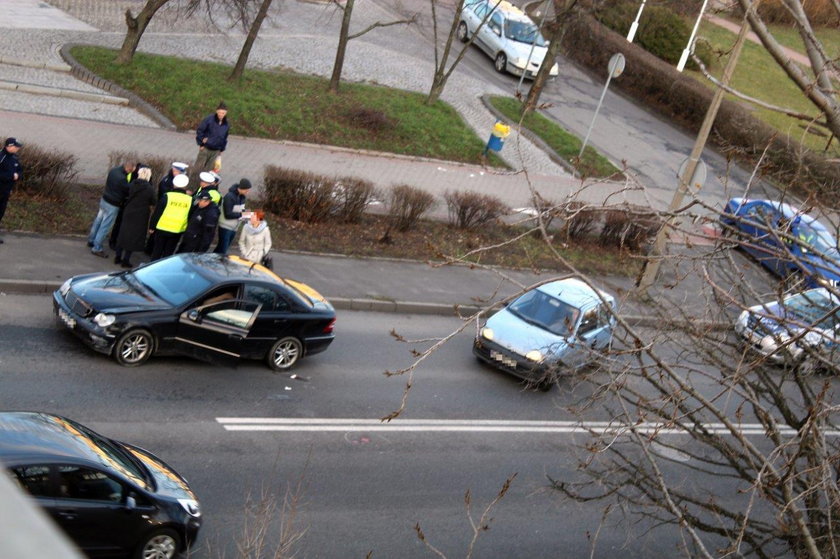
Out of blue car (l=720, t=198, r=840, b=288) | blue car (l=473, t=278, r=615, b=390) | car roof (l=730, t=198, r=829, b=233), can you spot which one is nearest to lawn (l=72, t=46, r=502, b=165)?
car roof (l=730, t=198, r=829, b=233)

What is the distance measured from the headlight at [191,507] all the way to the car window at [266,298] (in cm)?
466

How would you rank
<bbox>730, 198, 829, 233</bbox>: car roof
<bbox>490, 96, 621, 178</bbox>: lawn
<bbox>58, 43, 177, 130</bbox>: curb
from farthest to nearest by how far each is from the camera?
<bbox>490, 96, 621, 178</bbox>: lawn < <bbox>58, 43, 177, 130</bbox>: curb < <bbox>730, 198, 829, 233</bbox>: car roof

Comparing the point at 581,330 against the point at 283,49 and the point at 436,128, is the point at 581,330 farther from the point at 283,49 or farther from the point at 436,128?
the point at 283,49

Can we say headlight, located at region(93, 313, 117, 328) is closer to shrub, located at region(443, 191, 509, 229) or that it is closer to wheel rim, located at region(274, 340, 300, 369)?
wheel rim, located at region(274, 340, 300, 369)

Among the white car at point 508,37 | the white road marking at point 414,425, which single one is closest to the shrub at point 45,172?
the white road marking at point 414,425

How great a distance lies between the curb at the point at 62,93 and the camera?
21938mm

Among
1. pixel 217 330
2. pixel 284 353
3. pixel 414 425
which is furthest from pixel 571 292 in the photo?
pixel 217 330

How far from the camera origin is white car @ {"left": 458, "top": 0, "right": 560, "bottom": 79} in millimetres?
34469

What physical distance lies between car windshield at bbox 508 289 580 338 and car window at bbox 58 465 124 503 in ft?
30.0

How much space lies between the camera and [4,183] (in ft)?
48.2

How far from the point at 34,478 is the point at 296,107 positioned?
18797 millimetres

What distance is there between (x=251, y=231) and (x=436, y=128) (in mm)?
13027

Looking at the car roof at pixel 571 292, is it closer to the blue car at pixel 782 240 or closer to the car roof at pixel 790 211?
the car roof at pixel 790 211

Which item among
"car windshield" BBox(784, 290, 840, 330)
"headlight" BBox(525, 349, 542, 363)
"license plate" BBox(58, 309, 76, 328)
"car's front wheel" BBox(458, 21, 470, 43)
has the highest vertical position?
"car windshield" BBox(784, 290, 840, 330)
